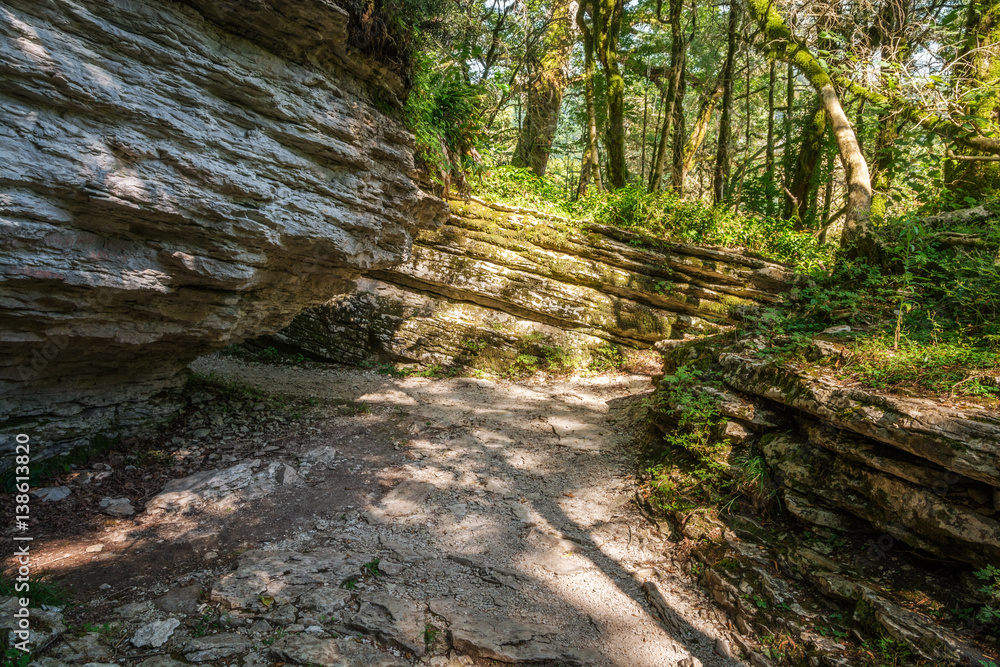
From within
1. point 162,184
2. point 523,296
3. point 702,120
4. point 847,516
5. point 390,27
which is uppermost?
point 702,120

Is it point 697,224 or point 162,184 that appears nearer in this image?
point 162,184

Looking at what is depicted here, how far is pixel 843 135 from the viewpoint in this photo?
7.69 meters

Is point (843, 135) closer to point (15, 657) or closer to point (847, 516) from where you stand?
point (847, 516)

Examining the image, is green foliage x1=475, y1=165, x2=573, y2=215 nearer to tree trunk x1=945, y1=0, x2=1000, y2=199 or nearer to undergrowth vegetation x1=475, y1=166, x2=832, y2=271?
undergrowth vegetation x1=475, y1=166, x2=832, y2=271

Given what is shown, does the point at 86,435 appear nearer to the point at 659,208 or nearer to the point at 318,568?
the point at 318,568

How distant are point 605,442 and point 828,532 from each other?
2916 millimetres

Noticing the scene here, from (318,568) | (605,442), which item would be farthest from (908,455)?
(318,568)

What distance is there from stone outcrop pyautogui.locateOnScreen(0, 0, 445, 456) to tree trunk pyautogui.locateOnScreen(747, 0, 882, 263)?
6.48 m

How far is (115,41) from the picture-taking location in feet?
12.3

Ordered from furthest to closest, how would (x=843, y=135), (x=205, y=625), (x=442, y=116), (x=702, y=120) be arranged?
(x=702, y=120), (x=843, y=135), (x=442, y=116), (x=205, y=625)

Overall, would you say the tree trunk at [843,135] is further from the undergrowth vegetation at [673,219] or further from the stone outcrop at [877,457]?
the stone outcrop at [877,457]

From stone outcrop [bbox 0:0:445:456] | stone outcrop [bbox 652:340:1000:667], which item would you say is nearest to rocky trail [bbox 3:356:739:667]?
stone outcrop [bbox 652:340:1000:667]

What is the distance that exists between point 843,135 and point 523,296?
6216mm

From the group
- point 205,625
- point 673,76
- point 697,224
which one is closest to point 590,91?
point 673,76
